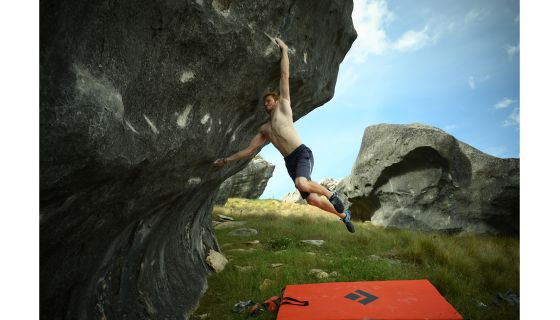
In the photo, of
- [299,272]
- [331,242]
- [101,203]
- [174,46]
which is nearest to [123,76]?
[174,46]

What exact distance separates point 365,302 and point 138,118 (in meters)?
3.88

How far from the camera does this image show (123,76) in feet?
8.45

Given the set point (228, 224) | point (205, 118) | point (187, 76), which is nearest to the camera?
point (187, 76)

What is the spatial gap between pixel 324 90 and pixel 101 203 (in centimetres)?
459

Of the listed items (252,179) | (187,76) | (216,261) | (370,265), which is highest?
(252,179)

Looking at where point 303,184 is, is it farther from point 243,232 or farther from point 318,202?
point 243,232

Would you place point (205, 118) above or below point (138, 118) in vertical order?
above

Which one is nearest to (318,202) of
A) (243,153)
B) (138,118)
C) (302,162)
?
(302,162)

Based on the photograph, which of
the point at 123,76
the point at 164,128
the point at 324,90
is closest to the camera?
the point at 123,76

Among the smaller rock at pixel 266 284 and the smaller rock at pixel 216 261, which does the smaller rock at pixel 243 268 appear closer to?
the smaller rock at pixel 216 261

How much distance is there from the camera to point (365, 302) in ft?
16.2

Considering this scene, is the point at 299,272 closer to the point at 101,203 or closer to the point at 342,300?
the point at 342,300

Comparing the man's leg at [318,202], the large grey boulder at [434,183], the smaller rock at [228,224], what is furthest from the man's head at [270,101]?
the smaller rock at [228,224]

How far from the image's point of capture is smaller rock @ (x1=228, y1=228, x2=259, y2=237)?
10977mm
